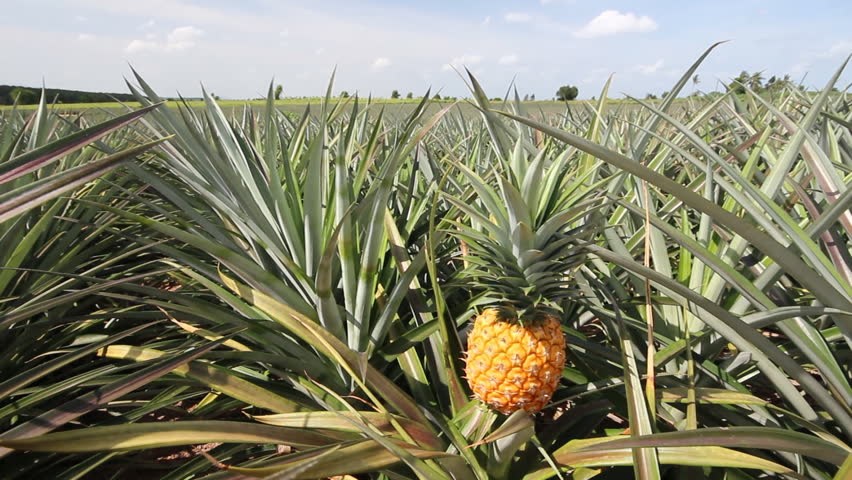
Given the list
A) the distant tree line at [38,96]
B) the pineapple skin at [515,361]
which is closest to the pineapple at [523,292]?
the pineapple skin at [515,361]

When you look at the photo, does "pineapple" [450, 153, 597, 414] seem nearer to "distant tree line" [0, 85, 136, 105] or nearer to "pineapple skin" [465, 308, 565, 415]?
"pineapple skin" [465, 308, 565, 415]

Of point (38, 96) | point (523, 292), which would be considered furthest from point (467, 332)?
point (38, 96)

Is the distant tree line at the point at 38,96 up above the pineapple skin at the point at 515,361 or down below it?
above

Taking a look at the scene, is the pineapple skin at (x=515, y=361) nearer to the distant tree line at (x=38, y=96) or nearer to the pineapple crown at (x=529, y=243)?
the pineapple crown at (x=529, y=243)

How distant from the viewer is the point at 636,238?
45.4 inches

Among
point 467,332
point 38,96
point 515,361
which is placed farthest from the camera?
point 38,96

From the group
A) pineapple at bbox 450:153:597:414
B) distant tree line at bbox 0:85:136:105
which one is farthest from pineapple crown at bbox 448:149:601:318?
distant tree line at bbox 0:85:136:105

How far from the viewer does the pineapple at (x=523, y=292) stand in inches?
28.4

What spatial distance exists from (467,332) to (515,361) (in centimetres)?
31

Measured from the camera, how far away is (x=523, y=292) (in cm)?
75

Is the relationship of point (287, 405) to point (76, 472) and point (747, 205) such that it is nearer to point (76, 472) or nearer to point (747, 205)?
point (76, 472)

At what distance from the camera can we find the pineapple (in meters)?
0.72

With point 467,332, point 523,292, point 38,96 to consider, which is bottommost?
point 467,332

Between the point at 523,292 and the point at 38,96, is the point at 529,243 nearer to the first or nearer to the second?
the point at 523,292
